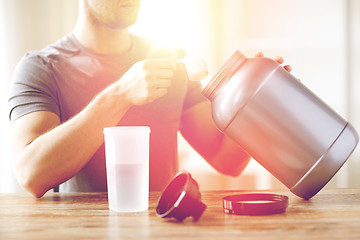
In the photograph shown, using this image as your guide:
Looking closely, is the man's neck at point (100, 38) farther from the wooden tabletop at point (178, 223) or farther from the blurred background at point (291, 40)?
the blurred background at point (291, 40)

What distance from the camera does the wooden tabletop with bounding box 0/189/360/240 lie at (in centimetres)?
57

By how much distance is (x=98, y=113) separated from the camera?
3.09 feet

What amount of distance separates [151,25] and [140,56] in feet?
2.49

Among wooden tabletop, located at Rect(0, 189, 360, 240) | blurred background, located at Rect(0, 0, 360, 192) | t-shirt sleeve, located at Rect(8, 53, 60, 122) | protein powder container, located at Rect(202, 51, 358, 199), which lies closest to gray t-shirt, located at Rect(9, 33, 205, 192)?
t-shirt sleeve, located at Rect(8, 53, 60, 122)

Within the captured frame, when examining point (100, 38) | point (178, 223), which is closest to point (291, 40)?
point (100, 38)

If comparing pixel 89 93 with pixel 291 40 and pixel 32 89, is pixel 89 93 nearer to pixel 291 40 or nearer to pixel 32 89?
pixel 32 89

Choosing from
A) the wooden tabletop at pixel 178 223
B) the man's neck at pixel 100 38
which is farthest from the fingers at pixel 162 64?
the man's neck at pixel 100 38

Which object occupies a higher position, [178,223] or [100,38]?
[100,38]

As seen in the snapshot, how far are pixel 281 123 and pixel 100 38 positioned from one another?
80 cm

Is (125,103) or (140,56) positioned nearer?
(125,103)

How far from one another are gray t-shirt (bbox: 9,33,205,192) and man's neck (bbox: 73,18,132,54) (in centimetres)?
3

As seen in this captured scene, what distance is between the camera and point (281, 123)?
2.22 feet

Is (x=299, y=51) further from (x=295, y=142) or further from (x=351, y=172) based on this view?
(x=295, y=142)

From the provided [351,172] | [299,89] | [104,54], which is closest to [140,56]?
[104,54]
